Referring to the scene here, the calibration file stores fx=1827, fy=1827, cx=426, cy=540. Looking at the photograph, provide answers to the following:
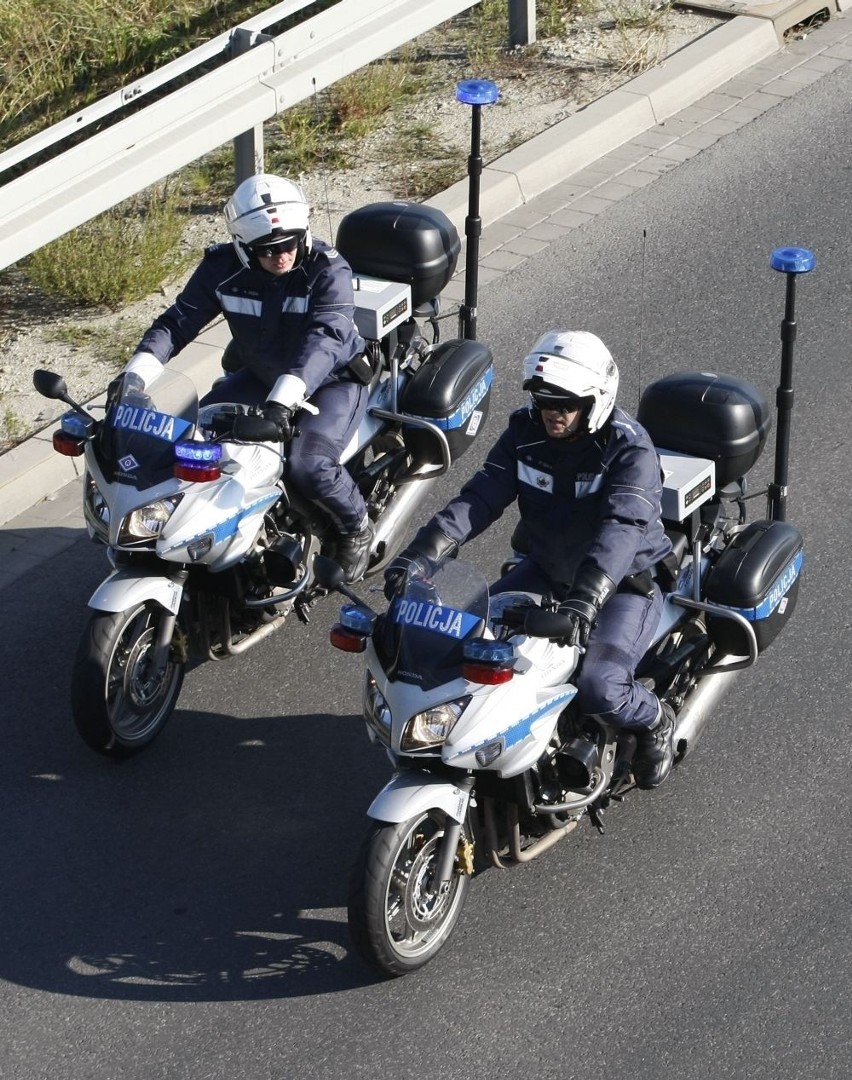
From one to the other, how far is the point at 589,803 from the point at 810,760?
110 centimetres

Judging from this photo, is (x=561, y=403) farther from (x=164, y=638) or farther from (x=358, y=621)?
(x=164, y=638)

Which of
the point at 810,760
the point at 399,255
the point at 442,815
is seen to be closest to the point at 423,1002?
the point at 442,815

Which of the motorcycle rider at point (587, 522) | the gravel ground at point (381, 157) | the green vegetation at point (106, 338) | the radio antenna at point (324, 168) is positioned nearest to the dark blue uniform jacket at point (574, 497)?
the motorcycle rider at point (587, 522)

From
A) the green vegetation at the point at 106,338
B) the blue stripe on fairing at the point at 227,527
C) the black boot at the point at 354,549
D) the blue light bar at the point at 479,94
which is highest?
the blue light bar at the point at 479,94

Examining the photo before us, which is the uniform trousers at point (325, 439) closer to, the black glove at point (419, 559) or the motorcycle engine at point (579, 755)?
the black glove at point (419, 559)

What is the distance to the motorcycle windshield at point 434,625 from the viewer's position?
552cm

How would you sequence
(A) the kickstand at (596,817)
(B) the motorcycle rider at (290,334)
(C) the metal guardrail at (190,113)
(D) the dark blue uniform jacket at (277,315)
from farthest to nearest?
1. (C) the metal guardrail at (190,113)
2. (D) the dark blue uniform jacket at (277,315)
3. (B) the motorcycle rider at (290,334)
4. (A) the kickstand at (596,817)

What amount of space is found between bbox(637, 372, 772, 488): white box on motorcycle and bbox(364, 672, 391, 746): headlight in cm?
169

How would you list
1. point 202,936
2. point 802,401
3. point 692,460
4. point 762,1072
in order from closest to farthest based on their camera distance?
point 762,1072, point 202,936, point 692,460, point 802,401

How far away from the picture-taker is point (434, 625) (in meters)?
5.53

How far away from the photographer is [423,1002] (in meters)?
5.68

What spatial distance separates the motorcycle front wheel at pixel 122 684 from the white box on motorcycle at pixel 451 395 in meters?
1.71

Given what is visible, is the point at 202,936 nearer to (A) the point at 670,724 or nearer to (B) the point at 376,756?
(B) the point at 376,756

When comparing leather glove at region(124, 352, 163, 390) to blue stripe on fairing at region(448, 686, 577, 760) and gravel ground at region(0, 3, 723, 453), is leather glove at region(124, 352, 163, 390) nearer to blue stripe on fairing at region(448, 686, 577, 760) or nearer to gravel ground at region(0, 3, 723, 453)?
gravel ground at region(0, 3, 723, 453)
